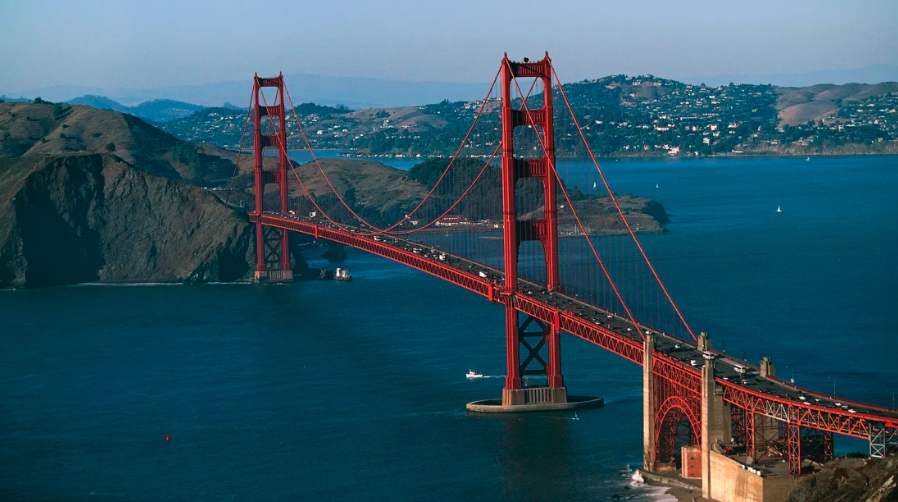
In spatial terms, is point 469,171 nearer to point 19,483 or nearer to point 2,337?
point 2,337

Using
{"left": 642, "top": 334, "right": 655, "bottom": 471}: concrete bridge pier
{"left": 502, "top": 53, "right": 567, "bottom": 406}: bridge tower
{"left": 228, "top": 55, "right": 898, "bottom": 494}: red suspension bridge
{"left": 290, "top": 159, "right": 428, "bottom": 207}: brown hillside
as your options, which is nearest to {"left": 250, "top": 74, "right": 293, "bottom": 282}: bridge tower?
{"left": 228, "top": 55, "right": 898, "bottom": 494}: red suspension bridge

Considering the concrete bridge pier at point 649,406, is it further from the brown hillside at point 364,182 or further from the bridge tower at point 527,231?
the brown hillside at point 364,182

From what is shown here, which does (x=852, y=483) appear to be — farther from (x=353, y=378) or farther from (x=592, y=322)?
(x=353, y=378)

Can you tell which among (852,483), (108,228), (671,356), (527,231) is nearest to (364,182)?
(108,228)

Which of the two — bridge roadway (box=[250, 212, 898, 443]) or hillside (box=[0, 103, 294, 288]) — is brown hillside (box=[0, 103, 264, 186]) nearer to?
hillside (box=[0, 103, 294, 288])

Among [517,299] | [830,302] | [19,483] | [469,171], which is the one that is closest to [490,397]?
[517,299]

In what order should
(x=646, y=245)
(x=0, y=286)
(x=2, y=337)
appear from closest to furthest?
(x=2, y=337)
(x=0, y=286)
(x=646, y=245)

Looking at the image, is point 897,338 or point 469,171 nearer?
point 897,338
